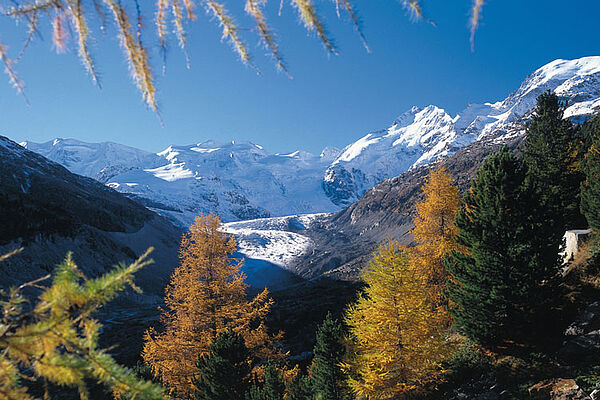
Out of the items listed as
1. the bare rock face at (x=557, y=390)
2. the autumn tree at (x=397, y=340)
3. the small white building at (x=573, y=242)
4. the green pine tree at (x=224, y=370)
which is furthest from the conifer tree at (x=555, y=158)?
the green pine tree at (x=224, y=370)

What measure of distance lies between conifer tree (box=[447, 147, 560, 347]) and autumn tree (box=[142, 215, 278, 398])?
757 cm

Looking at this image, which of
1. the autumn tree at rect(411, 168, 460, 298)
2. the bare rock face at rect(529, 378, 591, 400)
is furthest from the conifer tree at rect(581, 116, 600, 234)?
the bare rock face at rect(529, 378, 591, 400)

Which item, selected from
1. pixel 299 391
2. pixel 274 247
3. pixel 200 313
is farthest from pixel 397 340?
pixel 274 247

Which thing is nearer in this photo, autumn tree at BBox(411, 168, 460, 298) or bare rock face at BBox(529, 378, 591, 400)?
bare rock face at BBox(529, 378, 591, 400)

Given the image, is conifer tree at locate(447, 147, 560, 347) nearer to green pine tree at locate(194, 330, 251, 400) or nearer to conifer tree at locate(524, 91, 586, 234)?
green pine tree at locate(194, 330, 251, 400)

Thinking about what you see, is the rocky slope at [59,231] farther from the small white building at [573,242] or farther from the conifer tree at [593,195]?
the conifer tree at [593,195]

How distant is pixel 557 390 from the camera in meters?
7.62

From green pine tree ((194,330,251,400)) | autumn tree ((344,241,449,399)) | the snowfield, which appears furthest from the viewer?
the snowfield

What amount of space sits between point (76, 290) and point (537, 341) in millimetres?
12256

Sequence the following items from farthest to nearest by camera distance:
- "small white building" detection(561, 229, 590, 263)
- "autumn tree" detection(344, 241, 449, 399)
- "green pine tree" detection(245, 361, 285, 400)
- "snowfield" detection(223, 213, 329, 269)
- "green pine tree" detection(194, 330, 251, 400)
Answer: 1. "snowfield" detection(223, 213, 329, 269)
2. "small white building" detection(561, 229, 590, 263)
3. "green pine tree" detection(245, 361, 285, 400)
4. "green pine tree" detection(194, 330, 251, 400)
5. "autumn tree" detection(344, 241, 449, 399)

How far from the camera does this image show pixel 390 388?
29.9 feet

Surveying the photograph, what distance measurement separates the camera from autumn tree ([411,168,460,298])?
14.9 metres

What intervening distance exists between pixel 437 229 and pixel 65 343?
53.7 feet

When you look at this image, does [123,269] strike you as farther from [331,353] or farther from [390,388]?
[331,353]
